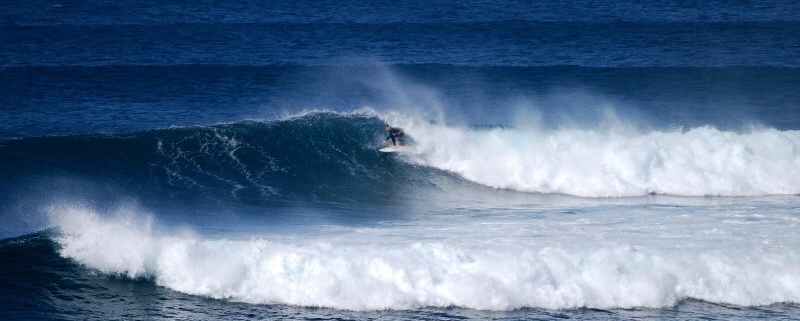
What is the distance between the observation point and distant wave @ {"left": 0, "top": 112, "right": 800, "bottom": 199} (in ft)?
88.3

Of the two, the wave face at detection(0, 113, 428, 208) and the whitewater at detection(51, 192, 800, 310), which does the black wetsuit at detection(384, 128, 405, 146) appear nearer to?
the wave face at detection(0, 113, 428, 208)

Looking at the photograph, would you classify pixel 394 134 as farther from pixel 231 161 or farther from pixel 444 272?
pixel 444 272

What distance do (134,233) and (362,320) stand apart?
5.52 m

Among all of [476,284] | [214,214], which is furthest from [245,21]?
[476,284]

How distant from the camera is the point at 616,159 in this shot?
1109 inches

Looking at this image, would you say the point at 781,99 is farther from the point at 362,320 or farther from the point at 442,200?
the point at 362,320

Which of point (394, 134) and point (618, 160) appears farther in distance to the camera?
point (394, 134)

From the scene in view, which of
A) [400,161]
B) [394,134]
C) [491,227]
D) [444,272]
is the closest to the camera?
[444,272]

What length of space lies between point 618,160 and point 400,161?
5.87 metres

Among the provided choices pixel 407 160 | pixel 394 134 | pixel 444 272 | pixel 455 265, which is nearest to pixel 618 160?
pixel 407 160

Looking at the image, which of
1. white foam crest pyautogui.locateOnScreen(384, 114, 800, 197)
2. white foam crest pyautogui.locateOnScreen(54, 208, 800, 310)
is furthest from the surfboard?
white foam crest pyautogui.locateOnScreen(54, 208, 800, 310)

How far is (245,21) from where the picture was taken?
156ft

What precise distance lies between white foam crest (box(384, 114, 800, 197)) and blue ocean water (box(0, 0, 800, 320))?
0.23 feet

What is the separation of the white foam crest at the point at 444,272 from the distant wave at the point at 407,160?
17.6 ft
